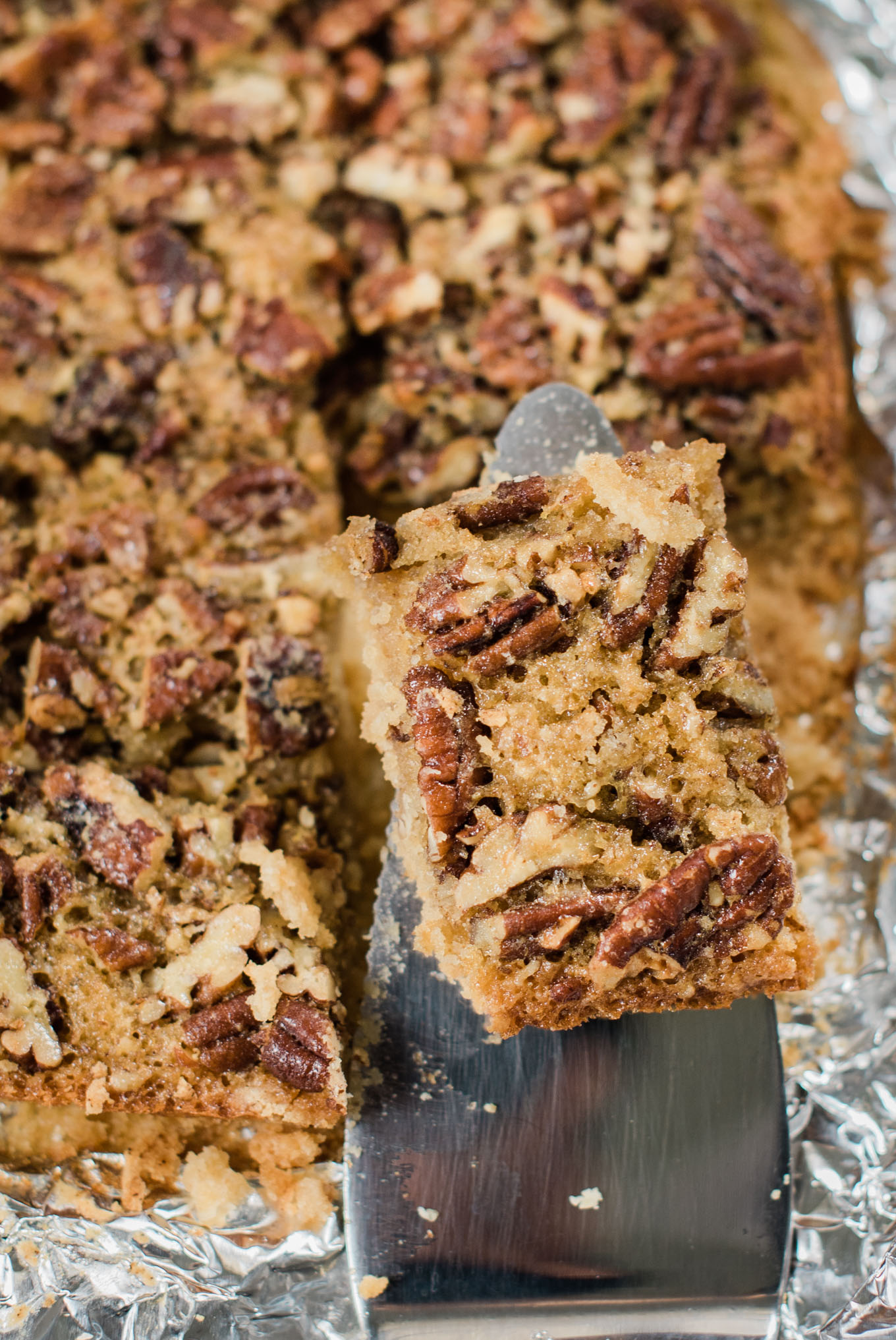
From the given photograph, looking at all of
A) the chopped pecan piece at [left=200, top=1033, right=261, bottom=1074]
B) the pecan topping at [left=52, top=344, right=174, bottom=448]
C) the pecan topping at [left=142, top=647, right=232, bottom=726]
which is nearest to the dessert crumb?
the chopped pecan piece at [left=200, top=1033, right=261, bottom=1074]

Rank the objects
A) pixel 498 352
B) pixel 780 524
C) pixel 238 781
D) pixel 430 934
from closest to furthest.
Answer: pixel 430 934 < pixel 238 781 < pixel 498 352 < pixel 780 524

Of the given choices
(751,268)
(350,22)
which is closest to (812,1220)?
(751,268)

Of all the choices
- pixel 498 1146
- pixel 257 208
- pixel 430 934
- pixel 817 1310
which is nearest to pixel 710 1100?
pixel 498 1146

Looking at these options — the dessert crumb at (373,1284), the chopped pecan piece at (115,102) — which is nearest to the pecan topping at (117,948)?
the dessert crumb at (373,1284)

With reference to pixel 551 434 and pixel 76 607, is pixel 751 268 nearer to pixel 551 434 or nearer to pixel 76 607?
pixel 551 434

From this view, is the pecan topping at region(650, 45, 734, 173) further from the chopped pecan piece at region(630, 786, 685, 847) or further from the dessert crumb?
the dessert crumb

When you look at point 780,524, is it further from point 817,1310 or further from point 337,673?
point 817,1310
